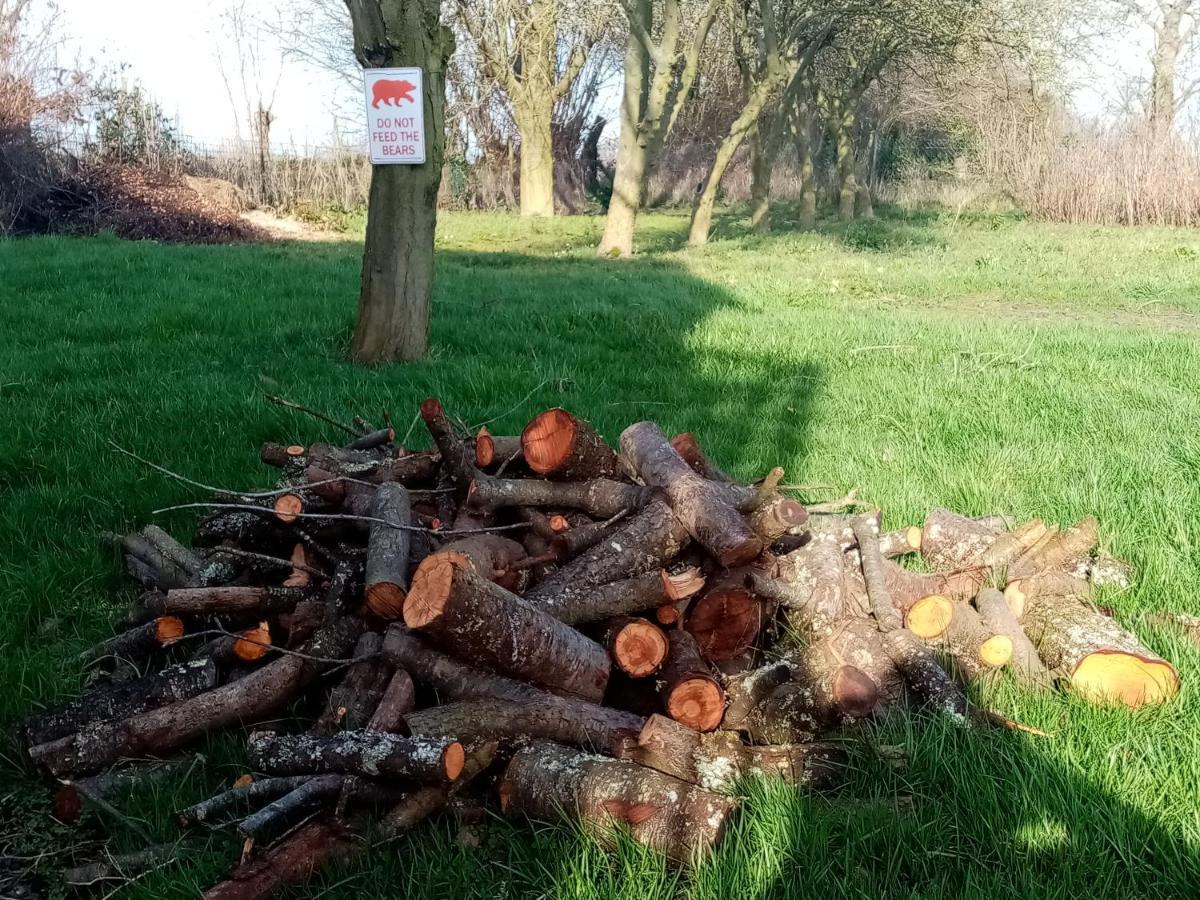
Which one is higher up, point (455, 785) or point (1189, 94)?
point (1189, 94)

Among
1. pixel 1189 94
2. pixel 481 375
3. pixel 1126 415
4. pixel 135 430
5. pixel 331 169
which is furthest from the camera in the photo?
pixel 1189 94

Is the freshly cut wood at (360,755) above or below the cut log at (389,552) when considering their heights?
below

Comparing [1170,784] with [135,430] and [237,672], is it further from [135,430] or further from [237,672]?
[135,430]

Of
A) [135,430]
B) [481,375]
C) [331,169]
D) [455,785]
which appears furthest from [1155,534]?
[331,169]

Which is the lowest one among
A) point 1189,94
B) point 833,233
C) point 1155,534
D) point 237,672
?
point 237,672

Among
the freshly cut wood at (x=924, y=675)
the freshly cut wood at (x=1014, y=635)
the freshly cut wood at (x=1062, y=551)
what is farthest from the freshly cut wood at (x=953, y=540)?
the freshly cut wood at (x=924, y=675)

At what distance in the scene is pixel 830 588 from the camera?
126 inches

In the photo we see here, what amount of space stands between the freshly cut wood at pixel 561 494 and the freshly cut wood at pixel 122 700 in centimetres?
113

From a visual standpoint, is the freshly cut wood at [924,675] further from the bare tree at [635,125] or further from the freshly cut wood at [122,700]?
the bare tree at [635,125]

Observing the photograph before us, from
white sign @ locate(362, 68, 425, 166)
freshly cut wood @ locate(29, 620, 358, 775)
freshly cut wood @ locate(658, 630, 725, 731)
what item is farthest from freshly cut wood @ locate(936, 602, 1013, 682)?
white sign @ locate(362, 68, 425, 166)

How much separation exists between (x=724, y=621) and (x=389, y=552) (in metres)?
1.15

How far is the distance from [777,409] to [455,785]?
13.6ft

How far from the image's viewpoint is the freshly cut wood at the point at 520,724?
2525 millimetres

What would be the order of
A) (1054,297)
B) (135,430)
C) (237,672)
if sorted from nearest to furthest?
1. (237,672)
2. (135,430)
3. (1054,297)
